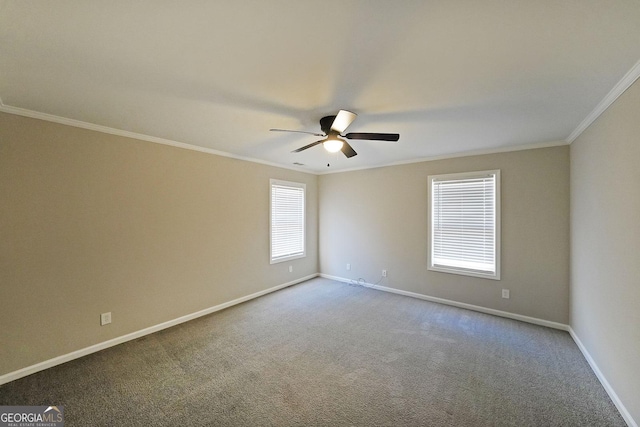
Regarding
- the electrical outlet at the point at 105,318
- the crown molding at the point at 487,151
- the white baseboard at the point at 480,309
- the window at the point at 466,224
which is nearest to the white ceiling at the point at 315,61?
the crown molding at the point at 487,151

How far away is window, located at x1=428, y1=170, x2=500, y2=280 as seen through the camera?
3.79m

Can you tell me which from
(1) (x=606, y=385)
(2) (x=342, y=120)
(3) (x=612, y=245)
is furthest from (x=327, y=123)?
(1) (x=606, y=385)

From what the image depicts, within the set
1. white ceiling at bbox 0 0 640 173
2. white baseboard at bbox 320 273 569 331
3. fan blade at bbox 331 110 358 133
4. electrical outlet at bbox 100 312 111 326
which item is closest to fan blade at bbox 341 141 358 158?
fan blade at bbox 331 110 358 133

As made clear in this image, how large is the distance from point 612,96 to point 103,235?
5.05 meters

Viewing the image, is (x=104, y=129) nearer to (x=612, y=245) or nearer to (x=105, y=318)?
(x=105, y=318)

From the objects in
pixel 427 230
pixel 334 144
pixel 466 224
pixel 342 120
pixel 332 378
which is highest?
pixel 342 120

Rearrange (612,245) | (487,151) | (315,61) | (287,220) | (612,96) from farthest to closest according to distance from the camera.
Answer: (287,220), (487,151), (612,245), (612,96), (315,61)

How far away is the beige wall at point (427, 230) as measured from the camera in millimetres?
3350

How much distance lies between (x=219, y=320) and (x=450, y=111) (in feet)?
12.7

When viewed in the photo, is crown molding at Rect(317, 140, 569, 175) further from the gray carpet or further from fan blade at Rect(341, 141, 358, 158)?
the gray carpet

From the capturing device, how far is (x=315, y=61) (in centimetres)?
165

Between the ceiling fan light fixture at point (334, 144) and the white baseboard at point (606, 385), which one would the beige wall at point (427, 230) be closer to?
the white baseboard at point (606, 385)

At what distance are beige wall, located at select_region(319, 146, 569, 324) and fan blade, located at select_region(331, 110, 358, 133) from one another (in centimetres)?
256

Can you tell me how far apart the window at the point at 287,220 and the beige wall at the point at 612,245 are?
4260mm
